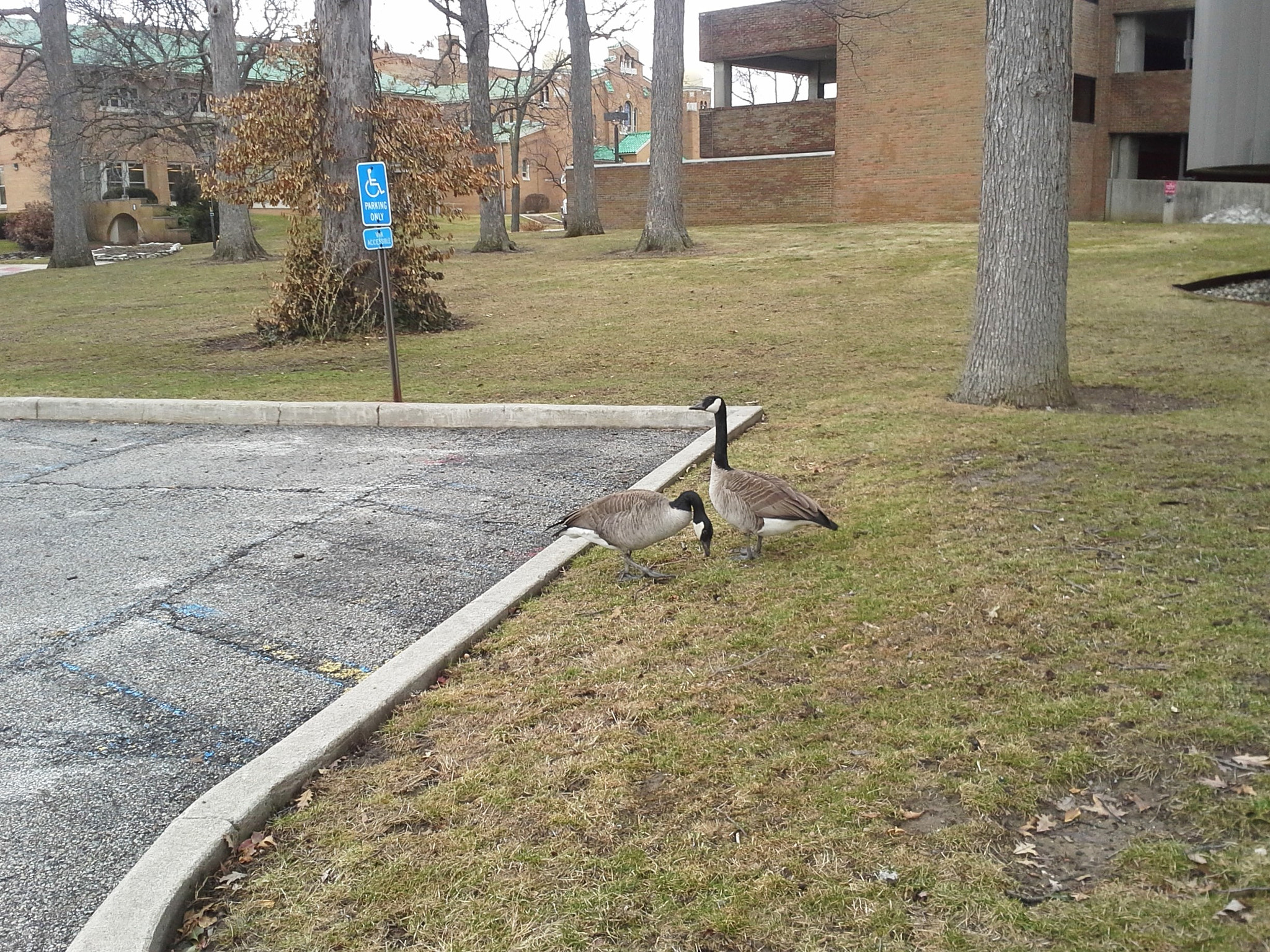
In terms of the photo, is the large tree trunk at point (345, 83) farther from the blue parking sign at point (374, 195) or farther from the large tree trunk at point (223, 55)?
the large tree trunk at point (223, 55)

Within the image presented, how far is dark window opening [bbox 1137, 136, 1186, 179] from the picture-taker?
3603 centimetres

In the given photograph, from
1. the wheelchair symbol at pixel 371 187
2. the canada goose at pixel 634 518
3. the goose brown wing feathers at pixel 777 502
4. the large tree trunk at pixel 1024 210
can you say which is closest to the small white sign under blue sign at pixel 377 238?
the wheelchair symbol at pixel 371 187

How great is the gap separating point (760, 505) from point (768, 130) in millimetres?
35563

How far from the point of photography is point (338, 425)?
11.3 m

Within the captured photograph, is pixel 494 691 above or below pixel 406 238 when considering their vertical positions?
below

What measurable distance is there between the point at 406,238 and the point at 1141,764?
48.4 feet

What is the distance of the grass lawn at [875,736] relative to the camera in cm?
322

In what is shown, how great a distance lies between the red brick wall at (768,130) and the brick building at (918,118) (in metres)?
0.06

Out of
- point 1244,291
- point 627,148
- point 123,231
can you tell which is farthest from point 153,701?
point 627,148

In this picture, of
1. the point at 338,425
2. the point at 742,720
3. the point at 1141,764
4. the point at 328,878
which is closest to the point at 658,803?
the point at 742,720

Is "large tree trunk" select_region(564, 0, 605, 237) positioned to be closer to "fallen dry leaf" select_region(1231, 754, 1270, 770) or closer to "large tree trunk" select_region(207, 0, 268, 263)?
"large tree trunk" select_region(207, 0, 268, 263)

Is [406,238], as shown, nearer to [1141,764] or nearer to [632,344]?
[632,344]

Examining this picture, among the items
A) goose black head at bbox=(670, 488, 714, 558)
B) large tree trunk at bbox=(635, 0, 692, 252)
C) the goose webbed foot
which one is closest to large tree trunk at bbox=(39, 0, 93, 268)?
large tree trunk at bbox=(635, 0, 692, 252)

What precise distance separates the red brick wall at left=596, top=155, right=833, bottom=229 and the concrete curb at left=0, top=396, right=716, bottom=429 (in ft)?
89.6
